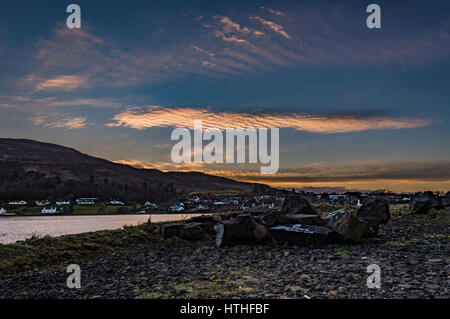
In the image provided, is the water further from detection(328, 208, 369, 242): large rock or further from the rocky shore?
detection(328, 208, 369, 242): large rock

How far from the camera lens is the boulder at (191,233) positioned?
1961 cm

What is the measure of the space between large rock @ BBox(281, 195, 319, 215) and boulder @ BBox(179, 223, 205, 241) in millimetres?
4989

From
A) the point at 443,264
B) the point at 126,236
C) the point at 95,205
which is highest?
the point at 443,264

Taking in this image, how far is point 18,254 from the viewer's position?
14.7m

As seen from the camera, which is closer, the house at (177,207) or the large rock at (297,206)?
the large rock at (297,206)

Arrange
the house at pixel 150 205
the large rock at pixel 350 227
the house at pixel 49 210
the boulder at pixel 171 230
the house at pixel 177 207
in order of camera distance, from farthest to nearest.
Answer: the house at pixel 49 210 → the house at pixel 150 205 → the house at pixel 177 207 → the boulder at pixel 171 230 → the large rock at pixel 350 227

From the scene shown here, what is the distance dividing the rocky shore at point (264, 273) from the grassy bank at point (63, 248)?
0.73 meters

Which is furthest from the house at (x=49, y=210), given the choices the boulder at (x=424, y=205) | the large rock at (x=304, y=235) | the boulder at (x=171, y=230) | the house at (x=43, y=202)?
the large rock at (x=304, y=235)

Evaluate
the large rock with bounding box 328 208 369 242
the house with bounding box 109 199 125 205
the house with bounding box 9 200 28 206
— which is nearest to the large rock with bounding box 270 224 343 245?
the large rock with bounding box 328 208 369 242

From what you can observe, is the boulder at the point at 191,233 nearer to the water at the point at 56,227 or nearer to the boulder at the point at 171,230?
the boulder at the point at 171,230

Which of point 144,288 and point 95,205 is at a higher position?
point 144,288
